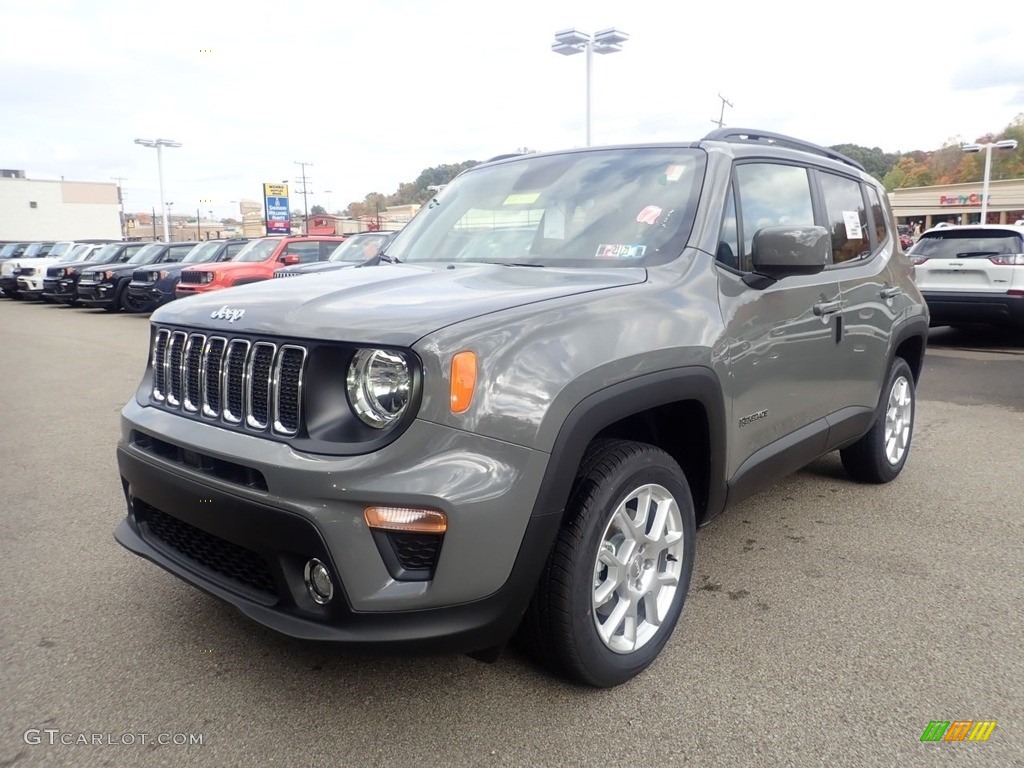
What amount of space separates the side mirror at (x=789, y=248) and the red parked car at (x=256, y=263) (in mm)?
11915

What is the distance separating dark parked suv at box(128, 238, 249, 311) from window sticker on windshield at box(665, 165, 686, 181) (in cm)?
1458

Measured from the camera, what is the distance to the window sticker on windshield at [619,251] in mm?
3115

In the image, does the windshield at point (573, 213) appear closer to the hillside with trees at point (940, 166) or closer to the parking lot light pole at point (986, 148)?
the parking lot light pole at point (986, 148)

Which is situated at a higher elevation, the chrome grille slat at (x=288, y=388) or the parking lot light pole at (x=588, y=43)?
the parking lot light pole at (x=588, y=43)

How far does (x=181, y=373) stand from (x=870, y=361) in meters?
3.37

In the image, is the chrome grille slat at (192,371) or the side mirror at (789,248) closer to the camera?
the chrome grille slat at (192,371)

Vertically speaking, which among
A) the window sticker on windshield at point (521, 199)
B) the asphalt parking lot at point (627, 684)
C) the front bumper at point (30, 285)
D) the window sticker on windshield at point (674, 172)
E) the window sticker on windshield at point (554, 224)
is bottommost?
the asphalt parking lot at point (627, 684)

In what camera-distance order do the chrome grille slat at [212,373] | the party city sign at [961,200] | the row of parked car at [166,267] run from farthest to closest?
the party city sign at [961,200] < the row of parked car at [166,267] < the chrome grille slat at [212,373]

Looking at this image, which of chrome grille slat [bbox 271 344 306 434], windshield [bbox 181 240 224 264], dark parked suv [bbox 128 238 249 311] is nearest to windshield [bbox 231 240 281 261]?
dark parked suv [bbox 128 238 249 311]

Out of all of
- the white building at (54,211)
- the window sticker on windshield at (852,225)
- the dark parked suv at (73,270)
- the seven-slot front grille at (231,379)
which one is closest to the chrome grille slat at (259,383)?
the seven-slot front grille at (231,379)

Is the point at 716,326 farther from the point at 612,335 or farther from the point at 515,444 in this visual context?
the point at 515,444

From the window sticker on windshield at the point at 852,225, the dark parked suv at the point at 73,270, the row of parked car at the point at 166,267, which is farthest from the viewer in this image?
the dark parked suv at the point at 73,270

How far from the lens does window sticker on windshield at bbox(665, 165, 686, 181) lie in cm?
333

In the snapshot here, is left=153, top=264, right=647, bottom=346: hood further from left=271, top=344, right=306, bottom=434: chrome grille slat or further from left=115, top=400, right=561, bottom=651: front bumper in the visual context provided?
left=115, top=400, right=561, bottom=651: front bumper
